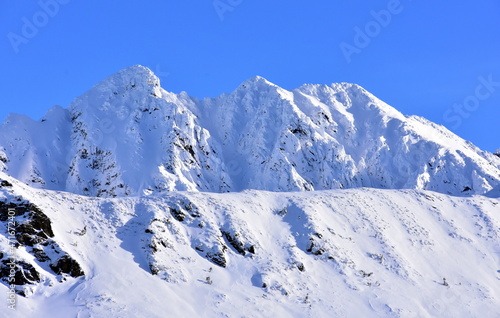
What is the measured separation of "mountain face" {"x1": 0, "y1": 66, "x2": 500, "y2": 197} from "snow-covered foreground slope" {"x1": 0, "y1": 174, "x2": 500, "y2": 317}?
37919mm

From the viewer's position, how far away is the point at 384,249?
41.8 metres

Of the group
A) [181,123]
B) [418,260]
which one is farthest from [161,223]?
[181,123]

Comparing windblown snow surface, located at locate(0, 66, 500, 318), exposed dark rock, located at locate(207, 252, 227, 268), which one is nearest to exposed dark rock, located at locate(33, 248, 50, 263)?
windblown snow surface, located at locate(0, 66, 500, 318)

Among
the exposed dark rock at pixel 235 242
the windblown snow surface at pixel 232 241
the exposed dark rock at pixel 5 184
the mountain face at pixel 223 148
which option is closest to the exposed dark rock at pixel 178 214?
the windblown snow surface at pixel 232 241

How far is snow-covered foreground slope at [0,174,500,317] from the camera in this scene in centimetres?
2970

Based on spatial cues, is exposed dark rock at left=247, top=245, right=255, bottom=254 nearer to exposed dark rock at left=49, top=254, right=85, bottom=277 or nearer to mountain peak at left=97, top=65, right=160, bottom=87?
exposed dark rock at left=49, top=254, right=85, bottom=277

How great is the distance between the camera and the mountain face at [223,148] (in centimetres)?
8400

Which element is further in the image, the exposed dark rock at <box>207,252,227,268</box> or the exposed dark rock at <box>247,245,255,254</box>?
the exposed dark rock at <box>247,245,255,254</box>

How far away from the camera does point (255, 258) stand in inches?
1455

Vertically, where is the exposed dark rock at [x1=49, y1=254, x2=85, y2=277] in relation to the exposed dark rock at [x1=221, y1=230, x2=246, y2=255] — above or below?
below

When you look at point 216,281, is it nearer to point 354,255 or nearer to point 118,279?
point 118,279

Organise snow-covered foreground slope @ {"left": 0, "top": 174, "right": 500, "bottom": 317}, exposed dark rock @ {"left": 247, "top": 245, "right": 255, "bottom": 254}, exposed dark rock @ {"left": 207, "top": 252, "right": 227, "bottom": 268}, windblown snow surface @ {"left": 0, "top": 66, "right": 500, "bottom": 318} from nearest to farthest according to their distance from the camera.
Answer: snow-covered foreground slope @ {"left": 0, "top": 174, "right": 500, "bottom": 317}
windblown snow surface @ {"left": 0, "top": 66, "right": 500, "bottom": 318}
exposed dark rock @ {"left": 207, "top": 252, "right": 227, "bottom": 268}
exposed dark rock @ {"left": 247, "top": 245, "right": 255, "bottom": 254}

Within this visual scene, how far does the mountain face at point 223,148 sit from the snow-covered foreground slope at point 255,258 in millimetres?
37919

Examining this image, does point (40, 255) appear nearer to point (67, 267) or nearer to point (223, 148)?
point (67, 267)
